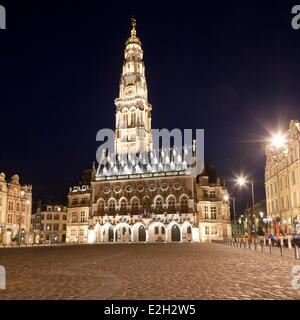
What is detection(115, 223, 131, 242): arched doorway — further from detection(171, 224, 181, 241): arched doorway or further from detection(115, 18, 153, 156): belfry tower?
detection(115, 18, 153, 156): belfry tower

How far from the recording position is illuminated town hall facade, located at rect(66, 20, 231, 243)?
269ft

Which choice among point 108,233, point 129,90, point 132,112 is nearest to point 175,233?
point 108,233

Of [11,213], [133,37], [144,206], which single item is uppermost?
[133,37]

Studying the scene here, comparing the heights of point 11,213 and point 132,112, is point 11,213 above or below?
below

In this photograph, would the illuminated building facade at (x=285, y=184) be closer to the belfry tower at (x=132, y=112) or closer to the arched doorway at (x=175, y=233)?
the arched doorway at (x=175, y=233)

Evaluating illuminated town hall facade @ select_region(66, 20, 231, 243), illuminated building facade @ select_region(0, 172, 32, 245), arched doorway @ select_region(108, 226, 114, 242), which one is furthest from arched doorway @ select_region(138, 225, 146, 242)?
illuminated building facade @ select_region(0, 172, 32, 245)

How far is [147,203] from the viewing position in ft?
277

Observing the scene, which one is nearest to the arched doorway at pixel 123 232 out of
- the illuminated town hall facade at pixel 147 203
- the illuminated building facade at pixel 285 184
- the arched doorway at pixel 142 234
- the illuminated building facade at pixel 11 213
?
the illuminated town hall facade at pixel 147 203

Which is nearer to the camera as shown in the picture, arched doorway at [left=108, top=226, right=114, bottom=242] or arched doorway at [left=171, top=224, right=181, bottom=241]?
arched doorway at [left=171, top=224, right=181, bottom=241]

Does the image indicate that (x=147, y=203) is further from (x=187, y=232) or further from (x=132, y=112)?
(x=132, y=112)

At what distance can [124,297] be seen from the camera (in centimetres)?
939

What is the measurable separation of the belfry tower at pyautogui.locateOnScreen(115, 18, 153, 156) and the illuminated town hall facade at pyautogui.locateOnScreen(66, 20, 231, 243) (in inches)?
28.7

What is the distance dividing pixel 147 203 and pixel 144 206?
0.99m
